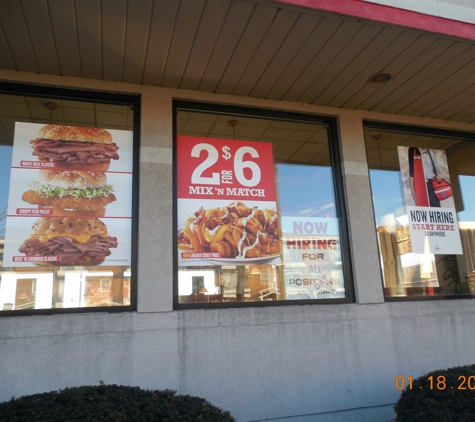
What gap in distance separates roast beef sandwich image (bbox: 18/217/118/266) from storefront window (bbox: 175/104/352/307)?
856 mm

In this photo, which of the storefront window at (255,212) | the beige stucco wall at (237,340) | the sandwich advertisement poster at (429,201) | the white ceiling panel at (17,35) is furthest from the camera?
the sandwich advertisement poster at (429,201)

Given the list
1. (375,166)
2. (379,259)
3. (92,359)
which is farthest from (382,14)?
(92,359)

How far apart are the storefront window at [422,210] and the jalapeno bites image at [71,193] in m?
3.56

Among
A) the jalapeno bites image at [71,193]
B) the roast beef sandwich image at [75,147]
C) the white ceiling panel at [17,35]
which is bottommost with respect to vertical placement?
the jalapeno bites image at [71,193]

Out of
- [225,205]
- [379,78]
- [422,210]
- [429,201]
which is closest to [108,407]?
[225,205]

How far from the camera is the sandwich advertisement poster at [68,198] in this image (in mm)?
4520

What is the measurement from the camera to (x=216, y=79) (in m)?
5.04

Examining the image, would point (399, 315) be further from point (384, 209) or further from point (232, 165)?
point (232, 165)

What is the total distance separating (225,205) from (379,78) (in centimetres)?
240

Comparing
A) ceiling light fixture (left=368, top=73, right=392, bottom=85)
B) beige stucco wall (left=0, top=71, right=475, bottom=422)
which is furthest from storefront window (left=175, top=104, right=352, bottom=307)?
ceiling light fixture (left=368, top=73, right=392, bottom=85)

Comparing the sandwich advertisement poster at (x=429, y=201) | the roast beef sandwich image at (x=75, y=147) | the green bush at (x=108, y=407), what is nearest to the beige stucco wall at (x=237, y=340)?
the roast beef sandwich image at (x=75, y=147)

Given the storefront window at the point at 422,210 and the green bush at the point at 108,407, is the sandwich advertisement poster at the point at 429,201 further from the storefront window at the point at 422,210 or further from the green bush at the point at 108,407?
the green bush at the point at 108,407

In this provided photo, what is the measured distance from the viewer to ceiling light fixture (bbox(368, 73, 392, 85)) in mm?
5090
